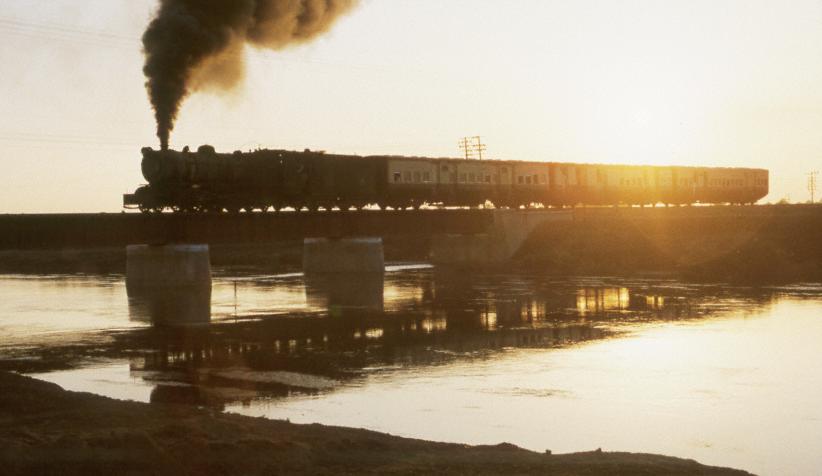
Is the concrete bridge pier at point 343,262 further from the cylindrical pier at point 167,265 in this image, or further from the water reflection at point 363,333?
the cylindrical pier at point 167,265

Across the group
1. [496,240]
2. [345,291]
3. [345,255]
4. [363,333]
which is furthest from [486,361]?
[496,240]

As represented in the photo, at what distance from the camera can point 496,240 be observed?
84.4 m

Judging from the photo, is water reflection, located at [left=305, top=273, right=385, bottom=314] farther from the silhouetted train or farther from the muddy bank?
the muddy bank

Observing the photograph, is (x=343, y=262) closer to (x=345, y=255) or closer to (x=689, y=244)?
(x=345, y=255)

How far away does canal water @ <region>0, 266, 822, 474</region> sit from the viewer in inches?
→ 918

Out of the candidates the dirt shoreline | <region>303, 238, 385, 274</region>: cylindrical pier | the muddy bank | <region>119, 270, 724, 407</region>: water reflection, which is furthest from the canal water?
<region>303, 238, 385, 274</region>: cylindrical pier

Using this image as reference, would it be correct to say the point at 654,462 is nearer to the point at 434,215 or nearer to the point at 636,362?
the point at 636,362

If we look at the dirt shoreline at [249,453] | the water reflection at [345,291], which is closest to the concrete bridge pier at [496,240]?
the water reflection at [345,291]

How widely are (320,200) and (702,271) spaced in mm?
28866

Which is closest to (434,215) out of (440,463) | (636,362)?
(636,362)

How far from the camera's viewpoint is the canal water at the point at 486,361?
76.5 feet

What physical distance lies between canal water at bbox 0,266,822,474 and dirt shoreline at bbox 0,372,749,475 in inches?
93.5

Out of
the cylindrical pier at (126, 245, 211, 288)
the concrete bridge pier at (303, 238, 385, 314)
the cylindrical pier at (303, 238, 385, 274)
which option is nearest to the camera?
the cylindrical pier at (126, 245, 211, 288)

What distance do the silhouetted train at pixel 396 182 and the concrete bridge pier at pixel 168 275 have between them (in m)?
4.84
